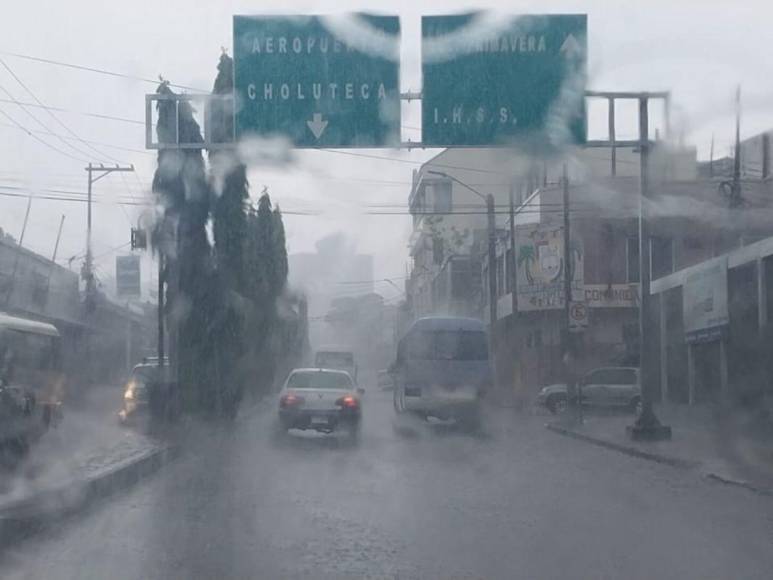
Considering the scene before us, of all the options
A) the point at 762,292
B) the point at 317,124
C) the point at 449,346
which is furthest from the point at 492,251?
the point at 317,124

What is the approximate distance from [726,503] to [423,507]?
3868 millimetres

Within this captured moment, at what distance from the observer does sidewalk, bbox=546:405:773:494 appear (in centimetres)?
1930

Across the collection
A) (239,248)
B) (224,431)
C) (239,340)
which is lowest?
(224,431)

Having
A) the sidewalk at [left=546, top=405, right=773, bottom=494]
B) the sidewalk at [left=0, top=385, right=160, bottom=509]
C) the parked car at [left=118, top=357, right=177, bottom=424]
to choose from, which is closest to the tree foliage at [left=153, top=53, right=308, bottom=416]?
the parked car at [left=118, top=357, right=177, bottom=424]

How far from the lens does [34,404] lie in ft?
76.1

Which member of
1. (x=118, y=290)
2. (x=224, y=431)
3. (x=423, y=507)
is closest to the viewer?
(x=423, y=507)

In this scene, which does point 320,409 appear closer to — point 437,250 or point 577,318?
point 577,318

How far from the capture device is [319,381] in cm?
2712

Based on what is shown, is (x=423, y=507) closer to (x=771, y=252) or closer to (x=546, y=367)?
(x=771, y=252)

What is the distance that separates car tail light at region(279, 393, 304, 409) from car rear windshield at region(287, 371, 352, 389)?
0.45 m

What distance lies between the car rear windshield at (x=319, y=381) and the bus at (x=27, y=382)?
5.06 m

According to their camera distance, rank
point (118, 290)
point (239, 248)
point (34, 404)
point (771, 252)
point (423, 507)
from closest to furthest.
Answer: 1. point (423, 507)
2. point (34, 404)
3. point (771, 252)
4. point (239, 248)
5. point (118, 290)

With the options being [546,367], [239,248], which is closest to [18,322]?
[239,248]

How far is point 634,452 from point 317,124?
8978 mm
